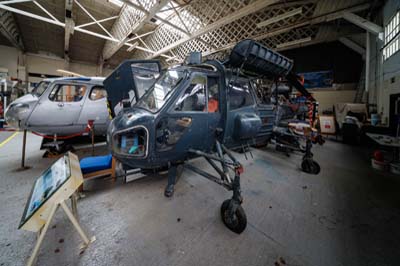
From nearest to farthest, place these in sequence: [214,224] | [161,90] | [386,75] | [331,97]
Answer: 1. [214,224]
2. [161,90]
3. [386,75]
4. [331,97]

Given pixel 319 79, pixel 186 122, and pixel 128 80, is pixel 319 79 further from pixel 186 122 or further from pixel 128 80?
pixel 128 80

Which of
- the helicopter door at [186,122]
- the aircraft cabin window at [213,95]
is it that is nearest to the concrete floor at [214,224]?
the helicopter door at [186,122]

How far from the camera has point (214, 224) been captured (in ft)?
5.87

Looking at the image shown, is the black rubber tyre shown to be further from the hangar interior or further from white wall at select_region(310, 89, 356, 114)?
white wall at select_region(310, 89, 356, 114)

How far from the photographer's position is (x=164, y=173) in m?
3.05

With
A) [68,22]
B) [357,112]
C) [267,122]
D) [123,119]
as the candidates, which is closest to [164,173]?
[123,119]

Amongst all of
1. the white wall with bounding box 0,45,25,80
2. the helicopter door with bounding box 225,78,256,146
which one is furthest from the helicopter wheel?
the white wall with bounding box 0,45,25,80

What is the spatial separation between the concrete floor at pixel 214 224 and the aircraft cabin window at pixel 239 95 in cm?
145

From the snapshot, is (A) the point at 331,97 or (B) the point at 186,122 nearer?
(B) the point at 186,122

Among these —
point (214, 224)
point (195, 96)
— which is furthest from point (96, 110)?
point (214, 224)

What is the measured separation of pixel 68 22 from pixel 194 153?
9.03 meters

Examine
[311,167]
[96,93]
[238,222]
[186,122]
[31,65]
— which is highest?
[31,65]

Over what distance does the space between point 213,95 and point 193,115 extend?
0.62m

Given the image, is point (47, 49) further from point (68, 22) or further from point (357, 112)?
point (357, 112)
